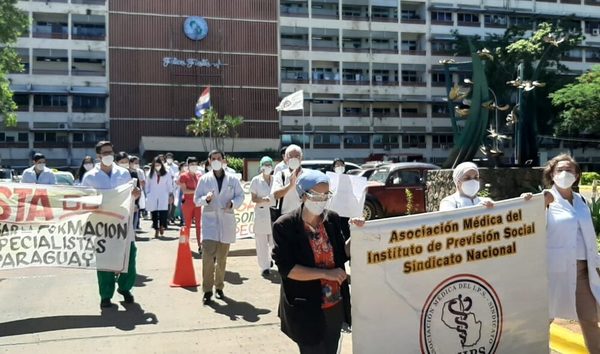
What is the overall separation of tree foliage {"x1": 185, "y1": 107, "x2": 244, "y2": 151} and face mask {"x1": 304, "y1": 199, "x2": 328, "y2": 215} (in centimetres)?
4880

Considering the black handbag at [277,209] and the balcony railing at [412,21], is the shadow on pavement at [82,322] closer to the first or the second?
the black handbag at [277,209]

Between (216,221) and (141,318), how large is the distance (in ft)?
4.79

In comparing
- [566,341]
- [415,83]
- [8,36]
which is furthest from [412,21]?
[566,341]

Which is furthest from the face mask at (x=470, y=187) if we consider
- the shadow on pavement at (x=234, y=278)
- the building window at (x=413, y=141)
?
the building window at (x=413, y=141)

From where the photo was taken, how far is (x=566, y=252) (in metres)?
4.52

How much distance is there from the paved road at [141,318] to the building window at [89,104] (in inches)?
1966

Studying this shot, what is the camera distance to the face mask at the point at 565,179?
4.58 meters

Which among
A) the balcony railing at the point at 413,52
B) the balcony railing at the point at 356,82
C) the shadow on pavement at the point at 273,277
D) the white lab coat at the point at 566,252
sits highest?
the balcony railing at the point at 413,52

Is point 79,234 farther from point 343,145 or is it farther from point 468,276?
point 343,145

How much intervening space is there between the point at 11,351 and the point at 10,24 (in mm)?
30207

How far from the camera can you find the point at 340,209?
823cm

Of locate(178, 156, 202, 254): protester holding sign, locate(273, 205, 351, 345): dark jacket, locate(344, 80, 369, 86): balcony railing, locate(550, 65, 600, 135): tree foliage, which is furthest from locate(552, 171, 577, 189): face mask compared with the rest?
locate(344, 80, 369, 86): balcony railing

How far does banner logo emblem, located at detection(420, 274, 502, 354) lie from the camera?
410 centimetres

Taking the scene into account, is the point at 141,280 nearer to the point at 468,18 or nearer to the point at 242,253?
the point at 242,253
